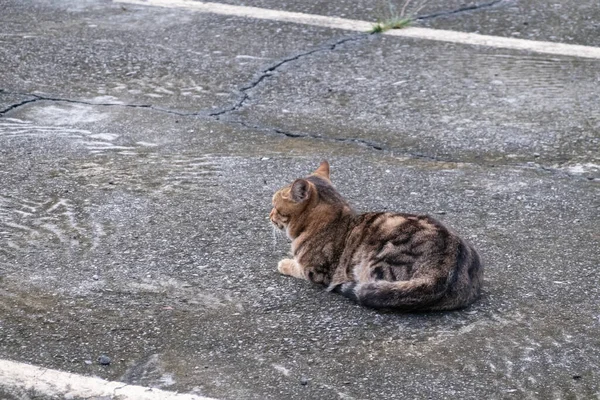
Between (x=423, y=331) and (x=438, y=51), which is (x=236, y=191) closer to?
(x=423, y=331)

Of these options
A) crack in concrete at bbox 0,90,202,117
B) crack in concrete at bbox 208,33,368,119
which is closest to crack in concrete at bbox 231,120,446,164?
crack in concrete at bbox 208,33,368,119

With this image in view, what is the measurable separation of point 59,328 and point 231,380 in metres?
0.84

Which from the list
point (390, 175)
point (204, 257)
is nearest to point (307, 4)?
point (390, 175)

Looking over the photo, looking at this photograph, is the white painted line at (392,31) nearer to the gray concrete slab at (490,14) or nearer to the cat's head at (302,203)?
the gray concrete slab at (490,14)

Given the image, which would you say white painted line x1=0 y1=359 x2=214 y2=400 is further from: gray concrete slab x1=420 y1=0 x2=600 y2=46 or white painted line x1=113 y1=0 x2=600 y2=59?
gray concrete slab x1=420 y1=0 x2=600 y2=46

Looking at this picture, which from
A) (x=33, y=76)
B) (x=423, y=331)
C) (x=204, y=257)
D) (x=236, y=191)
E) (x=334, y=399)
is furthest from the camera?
(x=33, y=76)

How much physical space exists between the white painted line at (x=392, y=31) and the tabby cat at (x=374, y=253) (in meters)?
3.21

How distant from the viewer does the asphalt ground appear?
414cm

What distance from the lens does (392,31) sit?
26.8 ft

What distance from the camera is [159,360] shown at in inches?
162

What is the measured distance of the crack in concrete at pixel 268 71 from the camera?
270 inches

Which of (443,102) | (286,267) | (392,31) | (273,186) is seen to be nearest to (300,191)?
(286,267)

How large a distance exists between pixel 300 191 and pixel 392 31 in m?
3.60

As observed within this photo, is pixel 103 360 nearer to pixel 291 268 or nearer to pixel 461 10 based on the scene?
pixel 291 268
